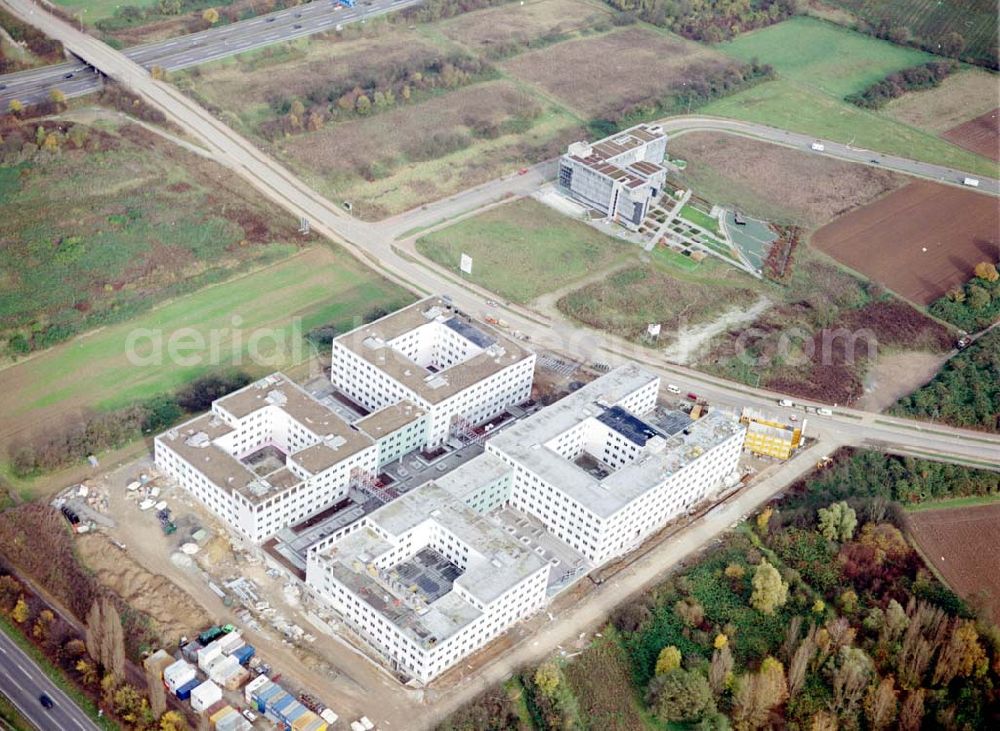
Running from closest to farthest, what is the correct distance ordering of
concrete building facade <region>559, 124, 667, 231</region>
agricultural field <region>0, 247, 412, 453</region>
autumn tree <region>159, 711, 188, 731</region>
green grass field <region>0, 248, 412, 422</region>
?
1. autumn tree <region>159, 711, 188, 731</region>
2. agricultural field <region>0, 247, 412, 453</region>
3. green grass field <region>0, 248, 412, 422</region>
4. concrete building facade <region>559, 124, 667, 231</region>

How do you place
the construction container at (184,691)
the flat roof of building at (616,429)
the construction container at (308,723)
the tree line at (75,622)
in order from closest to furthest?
the construction container at (308,723) → the tree line at (75,622) → the construction container at (184,691) → the flat roof of building at (616,429)

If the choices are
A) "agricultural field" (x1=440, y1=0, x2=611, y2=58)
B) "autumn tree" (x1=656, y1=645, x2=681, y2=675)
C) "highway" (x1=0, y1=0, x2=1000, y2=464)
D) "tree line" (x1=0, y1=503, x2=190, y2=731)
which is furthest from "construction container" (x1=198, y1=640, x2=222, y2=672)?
"agricultural field" (x1=440, y1=0, x2=611, y2=58)

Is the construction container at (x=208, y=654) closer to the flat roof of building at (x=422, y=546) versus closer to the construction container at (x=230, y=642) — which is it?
the construction container at (x=230, y=642)

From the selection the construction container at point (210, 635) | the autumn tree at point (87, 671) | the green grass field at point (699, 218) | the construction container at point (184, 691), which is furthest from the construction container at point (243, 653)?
the green grass field at point (699, 218)

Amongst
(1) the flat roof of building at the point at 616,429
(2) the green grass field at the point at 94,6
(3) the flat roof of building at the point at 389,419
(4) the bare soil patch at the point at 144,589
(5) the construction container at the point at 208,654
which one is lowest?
(4) the bare soil patch at the point at 144,589

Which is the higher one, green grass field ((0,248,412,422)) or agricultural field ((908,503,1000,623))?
green grass field ((0,248,412,422))

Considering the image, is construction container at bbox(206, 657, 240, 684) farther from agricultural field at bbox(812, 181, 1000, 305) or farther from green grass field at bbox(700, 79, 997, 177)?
green grass field at bbox(700, 79, 997, 177)
